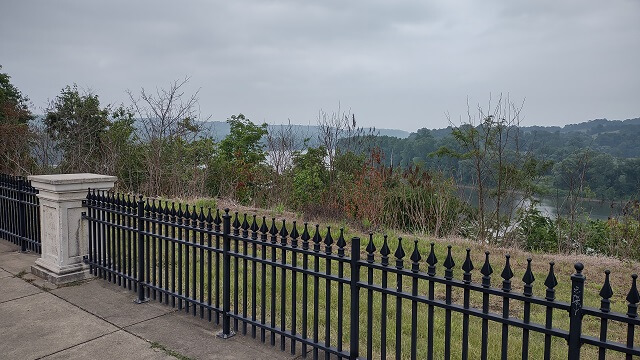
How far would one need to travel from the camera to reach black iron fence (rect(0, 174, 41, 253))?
739 cm

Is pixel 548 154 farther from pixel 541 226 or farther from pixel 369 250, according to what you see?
pixel 369 250

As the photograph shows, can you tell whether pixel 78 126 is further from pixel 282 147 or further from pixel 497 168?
pixel 497 168

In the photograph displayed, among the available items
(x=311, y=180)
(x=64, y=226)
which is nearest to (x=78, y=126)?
(x=311, y=180)

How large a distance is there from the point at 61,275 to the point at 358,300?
14.6ft

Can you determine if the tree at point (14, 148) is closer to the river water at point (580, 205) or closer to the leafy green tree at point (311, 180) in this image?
the leafy green tree at point (311, 180)

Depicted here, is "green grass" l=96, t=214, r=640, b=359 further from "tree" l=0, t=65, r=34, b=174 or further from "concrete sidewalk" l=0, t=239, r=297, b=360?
"tree" l=0, t=65, r=34, b=174

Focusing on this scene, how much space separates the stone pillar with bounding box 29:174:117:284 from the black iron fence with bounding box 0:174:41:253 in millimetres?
1047

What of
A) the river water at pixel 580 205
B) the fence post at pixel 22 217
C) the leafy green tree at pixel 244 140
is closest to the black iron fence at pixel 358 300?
the fence post at pixel 22 217

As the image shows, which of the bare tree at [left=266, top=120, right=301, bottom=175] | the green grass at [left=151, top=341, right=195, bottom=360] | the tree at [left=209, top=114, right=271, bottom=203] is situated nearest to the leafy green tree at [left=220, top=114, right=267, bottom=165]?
the tree at [left=209, top=114, right=271, bottom=203]

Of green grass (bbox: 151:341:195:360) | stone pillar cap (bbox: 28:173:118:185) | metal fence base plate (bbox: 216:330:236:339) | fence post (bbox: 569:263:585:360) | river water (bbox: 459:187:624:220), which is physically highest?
stone pillar cap (bbox: 28:173:118:185)

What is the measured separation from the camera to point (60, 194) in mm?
6082

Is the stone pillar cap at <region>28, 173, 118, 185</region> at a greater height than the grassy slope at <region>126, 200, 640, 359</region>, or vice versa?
the stone pillar cap at <region>28, 173, 118, 185</region>

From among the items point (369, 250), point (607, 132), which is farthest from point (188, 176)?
point (607, 132)

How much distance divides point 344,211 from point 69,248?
6.66 m
